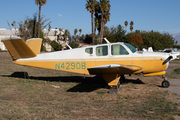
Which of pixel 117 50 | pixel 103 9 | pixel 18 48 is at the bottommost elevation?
pixel 117 50

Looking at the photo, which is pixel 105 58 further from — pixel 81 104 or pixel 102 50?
pixel 81 104

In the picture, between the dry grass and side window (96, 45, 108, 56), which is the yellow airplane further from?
the dry grass

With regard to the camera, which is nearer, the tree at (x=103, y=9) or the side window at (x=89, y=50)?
the side window at (x=89, y=50)

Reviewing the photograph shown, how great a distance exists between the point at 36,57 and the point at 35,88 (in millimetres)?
1924

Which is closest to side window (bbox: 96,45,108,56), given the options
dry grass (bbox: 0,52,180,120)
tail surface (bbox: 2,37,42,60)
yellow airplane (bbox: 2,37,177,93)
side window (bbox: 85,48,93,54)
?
yellow airplane (bbox: 2,37,177,93)

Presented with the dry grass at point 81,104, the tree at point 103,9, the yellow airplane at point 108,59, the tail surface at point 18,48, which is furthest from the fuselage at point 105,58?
the tree at point 103,9

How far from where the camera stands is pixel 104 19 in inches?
1716

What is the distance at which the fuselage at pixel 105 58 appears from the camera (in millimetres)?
8070

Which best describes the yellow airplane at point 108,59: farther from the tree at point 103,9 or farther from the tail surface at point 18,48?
the tree at point 103,9

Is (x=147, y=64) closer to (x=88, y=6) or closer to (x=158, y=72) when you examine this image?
(x=158, y=72)

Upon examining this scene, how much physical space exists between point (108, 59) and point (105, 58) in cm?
16

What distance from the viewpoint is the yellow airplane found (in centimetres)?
805

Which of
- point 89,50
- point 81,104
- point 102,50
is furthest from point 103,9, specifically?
point 81,104

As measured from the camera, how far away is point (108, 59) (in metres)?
8.21
